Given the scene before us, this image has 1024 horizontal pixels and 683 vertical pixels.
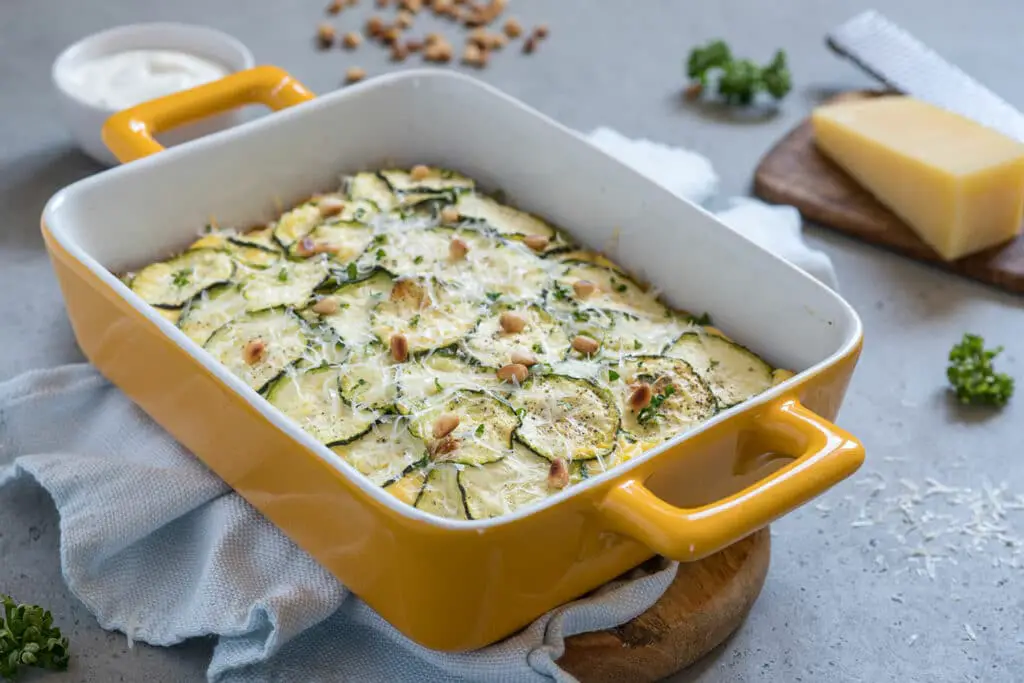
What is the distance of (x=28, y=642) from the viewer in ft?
6.99

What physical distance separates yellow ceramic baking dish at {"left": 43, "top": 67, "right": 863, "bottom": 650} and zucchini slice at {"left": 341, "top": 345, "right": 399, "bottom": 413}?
0.22 meters

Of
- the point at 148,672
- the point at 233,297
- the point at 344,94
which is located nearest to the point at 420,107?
the point at 344,94

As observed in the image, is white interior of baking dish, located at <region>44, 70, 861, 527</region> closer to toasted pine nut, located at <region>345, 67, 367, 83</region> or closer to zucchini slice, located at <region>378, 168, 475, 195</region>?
zucchini slice, located at <region>378, 168, 475, 195</region>

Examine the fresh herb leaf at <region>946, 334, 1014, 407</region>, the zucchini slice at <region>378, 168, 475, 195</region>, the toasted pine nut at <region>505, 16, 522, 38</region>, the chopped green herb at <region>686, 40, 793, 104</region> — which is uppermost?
the zucchini slice at <region>378, 168, 475, 195</region>

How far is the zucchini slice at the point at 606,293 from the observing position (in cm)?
254

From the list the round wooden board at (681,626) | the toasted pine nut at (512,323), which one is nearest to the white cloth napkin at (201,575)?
the round wooden board at (681,626)

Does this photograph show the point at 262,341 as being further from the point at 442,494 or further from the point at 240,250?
the point at 442,494

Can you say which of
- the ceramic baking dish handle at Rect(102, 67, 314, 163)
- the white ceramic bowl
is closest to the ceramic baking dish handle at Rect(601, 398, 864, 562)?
the ceramic baking dish handle at Rect(102, 67, 314, 163)

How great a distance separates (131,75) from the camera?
11.0 feet

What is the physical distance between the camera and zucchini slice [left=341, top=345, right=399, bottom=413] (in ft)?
7.39

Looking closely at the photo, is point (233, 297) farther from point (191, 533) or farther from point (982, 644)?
point (982, 644)

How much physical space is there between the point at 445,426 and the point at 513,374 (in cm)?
19

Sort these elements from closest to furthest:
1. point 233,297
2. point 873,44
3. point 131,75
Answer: point 233,297
point 131,75
point 873,44

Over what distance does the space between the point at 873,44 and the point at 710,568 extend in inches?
78.0
